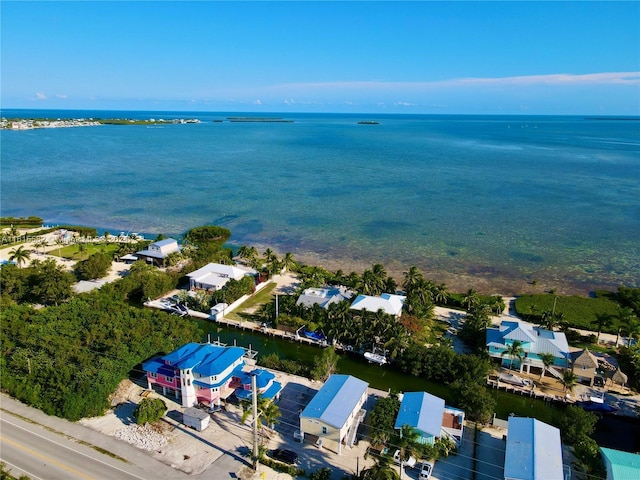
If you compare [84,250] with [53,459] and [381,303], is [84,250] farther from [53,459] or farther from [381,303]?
[381,303]

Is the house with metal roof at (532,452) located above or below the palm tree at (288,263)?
below

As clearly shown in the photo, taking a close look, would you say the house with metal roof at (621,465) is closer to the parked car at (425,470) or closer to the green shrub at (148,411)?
the parked car at (425,470)

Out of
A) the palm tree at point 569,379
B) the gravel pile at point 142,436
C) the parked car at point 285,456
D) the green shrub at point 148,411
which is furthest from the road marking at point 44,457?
the palm tree at point 569,379

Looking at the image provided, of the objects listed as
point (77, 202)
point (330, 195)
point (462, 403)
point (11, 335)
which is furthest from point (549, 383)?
point (77, 202)

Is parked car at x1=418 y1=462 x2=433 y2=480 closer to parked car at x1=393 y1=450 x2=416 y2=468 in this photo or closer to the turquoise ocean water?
parked car at x1=393 y1=450 x2=416 y2=468

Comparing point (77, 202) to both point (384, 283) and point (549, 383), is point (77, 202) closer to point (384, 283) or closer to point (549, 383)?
point (384, 283)
